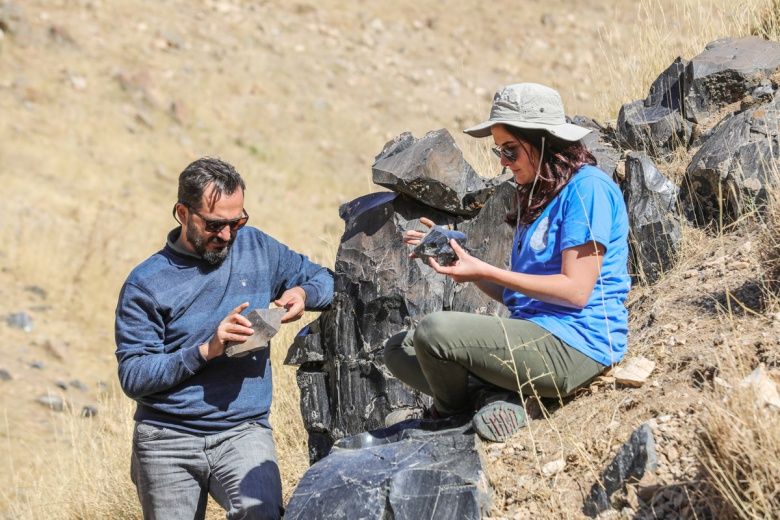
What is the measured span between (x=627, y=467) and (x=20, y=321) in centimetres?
988

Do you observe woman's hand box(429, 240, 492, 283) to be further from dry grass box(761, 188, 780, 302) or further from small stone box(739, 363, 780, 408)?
dry grass box(761, 188, 780, 302)

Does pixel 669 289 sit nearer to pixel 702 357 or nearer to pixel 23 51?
pixel 702 357

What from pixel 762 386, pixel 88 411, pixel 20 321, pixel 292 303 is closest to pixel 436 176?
pixel 292 303

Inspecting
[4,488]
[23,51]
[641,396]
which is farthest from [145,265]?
[23,51]

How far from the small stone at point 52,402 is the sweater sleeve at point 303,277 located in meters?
6.02

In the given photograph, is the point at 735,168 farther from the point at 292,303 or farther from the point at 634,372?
the point at 292,303

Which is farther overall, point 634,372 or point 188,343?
point 188,343

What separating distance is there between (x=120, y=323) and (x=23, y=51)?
516 inches

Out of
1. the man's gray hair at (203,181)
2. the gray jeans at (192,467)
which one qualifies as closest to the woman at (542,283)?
the gray jeans at (192,467)

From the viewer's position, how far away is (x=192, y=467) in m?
4.56

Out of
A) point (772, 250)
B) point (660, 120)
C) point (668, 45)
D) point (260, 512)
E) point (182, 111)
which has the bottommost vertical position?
point (260, 512)

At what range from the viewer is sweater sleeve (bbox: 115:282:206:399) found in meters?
4.39

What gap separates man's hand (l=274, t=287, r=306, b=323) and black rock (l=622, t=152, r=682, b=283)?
1.81 metres

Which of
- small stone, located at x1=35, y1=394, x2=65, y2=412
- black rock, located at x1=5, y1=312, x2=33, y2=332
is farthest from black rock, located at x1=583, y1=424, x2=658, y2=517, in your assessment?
black rock, located at x1=5, y1=312, x2=33, y2=332
